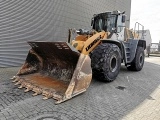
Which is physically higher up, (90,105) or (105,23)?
(105,23)

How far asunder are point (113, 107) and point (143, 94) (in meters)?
1.61

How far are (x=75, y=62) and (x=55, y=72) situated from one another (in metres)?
0.90

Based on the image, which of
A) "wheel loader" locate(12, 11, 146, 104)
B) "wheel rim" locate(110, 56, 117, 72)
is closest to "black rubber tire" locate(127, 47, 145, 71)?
"wheel loader" locate(12, 11, 146, 104)

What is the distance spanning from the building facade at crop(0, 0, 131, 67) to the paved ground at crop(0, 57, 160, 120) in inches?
112

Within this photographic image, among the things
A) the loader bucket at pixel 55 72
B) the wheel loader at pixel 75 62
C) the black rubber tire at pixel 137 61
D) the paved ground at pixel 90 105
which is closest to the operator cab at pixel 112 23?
the wheel loader at pixel 75 62

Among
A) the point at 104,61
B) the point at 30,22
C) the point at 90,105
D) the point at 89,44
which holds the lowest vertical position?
the point at 90,105

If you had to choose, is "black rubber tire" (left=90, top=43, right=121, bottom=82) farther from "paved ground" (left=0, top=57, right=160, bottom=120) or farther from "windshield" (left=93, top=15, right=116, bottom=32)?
"windshield" (left=93, top=15, right=116, bottom=32)

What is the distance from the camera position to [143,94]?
5.35 meters

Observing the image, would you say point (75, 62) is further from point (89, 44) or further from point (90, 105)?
point (90, 105)

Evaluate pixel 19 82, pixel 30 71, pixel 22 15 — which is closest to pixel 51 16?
pixel 22 15

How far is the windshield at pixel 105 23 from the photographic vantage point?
23.7ft

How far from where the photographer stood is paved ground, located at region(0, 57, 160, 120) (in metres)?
3.60

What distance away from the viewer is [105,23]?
292 inches

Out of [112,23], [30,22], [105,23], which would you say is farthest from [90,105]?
[30,22]
